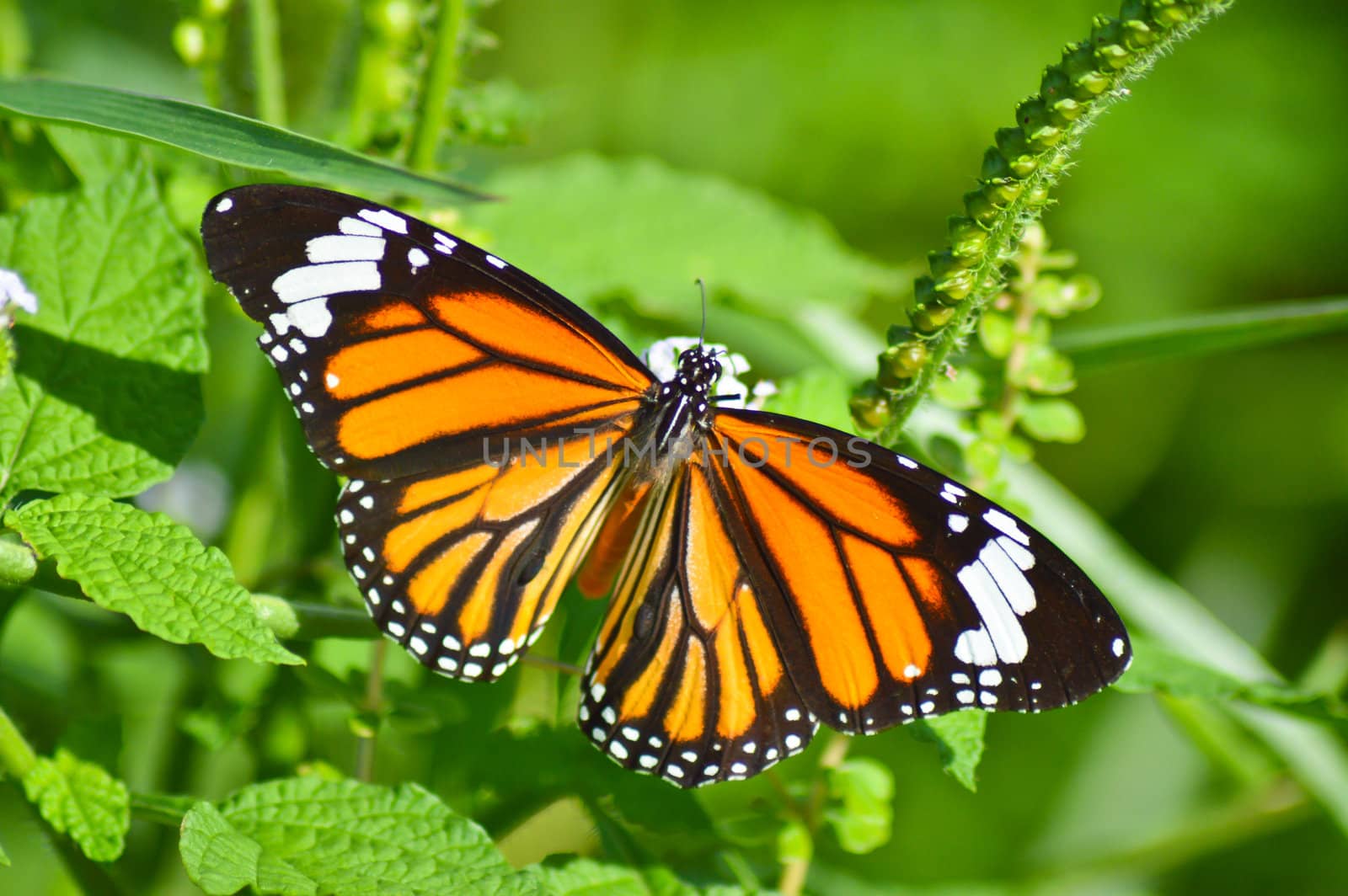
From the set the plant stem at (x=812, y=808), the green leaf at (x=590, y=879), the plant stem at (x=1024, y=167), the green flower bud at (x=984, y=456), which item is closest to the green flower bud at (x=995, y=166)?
the plant stem at (x=1024, y=167)

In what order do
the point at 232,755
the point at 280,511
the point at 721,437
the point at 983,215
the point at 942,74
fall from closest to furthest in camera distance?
the point at 983,215 → the point at 721,437 → the point at 280,511 → the point at 232,755 → the point at 942,74

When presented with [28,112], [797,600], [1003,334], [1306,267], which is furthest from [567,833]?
[1306,267]

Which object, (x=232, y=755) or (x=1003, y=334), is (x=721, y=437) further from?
(x=232, y=755)

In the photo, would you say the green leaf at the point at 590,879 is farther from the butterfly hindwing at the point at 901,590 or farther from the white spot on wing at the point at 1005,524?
the white spot on wing at the point at 1005,524

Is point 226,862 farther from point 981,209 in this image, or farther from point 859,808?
point 981,209

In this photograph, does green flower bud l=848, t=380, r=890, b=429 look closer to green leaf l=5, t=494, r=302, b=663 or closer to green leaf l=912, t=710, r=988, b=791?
green leaf l=912, t=710, r=988, b=791

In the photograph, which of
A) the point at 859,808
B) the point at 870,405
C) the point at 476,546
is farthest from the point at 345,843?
the point at 870,405

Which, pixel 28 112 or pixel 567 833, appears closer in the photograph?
pixel 28 112

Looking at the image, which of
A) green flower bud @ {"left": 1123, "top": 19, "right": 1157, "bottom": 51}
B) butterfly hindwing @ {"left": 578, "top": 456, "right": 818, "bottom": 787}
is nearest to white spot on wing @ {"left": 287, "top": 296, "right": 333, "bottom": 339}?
butterfly hindwing @ {"left": 578, "top": 456, "right": 818, "bottom": 787}
